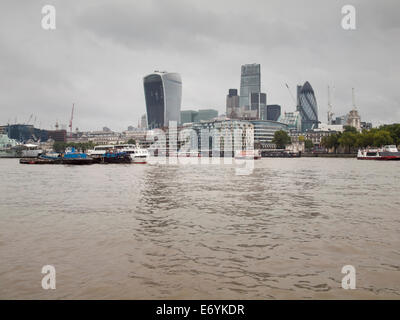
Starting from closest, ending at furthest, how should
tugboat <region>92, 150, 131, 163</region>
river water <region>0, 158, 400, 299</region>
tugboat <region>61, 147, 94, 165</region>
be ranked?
river water <region>0, 158, 400, 299</region> → tugboat <region>61, 147, 94, 165</region> → tugboat <region>92, 150, 131, 163</region>

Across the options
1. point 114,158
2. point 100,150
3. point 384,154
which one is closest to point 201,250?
point 114,158

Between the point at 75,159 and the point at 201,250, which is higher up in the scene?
the point at 75,159

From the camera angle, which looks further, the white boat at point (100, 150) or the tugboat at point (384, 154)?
Answer: the tugboat at point (384, 154)

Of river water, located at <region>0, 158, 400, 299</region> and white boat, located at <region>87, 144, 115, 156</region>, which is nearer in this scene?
river water, located at <region>0, 158, 400, 299</region>

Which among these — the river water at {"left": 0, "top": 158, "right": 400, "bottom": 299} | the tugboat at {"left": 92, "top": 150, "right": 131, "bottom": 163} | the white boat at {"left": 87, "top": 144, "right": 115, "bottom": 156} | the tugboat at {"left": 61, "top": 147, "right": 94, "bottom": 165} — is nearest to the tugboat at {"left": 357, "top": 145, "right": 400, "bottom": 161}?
the tugboat at {"left": 92, "top": 150, "right": 131, "bottom": 163}

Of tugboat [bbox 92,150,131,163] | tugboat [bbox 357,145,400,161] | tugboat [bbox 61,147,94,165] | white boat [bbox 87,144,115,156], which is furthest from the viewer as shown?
tugboat [bbox 357,145,400,161]

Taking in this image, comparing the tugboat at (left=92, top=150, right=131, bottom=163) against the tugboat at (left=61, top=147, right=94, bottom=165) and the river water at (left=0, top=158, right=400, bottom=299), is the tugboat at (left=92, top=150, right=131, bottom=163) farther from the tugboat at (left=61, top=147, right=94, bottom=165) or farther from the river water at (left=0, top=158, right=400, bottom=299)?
the river water at (left=0, top=158, right=400, bottom=299)

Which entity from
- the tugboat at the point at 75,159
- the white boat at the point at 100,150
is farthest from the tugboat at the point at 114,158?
the white boat at the point at 100,150

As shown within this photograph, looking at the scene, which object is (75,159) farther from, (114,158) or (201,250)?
(201,250)

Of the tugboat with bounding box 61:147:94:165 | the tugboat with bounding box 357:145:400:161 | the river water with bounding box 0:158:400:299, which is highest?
the tugboat with bounding box 357:145:400:161

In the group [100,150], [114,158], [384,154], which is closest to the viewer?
[114,158]

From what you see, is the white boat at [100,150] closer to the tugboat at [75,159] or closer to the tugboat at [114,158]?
the tugboat at [114,158]

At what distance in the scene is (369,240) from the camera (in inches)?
513
